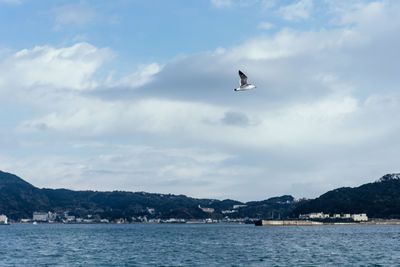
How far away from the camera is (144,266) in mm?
61562

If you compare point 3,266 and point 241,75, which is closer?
point 241,75

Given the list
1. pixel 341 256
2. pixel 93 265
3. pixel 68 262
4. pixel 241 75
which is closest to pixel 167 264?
pixel 93 265

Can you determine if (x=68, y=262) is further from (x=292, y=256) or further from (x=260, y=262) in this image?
(x=292, y=256)

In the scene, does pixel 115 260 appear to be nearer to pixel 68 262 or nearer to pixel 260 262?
pixel 68 262

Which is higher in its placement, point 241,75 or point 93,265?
point 241,75

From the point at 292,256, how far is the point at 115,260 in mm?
24801

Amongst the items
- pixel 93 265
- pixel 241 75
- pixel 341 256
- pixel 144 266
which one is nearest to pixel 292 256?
pixel 341 256

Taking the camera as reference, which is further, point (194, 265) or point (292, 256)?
point (292, 256)

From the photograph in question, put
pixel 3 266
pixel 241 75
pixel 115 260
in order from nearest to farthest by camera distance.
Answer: pixel 241 75 < pixel 3 266 < pixel 115 260

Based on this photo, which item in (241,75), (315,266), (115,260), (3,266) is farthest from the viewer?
(115,260)

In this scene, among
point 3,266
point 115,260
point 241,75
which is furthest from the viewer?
point 115,260

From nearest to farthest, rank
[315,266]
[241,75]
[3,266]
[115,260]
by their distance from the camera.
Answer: [241,75], [315,266], [3,266], [115,260]

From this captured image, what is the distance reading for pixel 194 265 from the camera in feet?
202

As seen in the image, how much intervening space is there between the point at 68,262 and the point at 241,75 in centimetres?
4063
